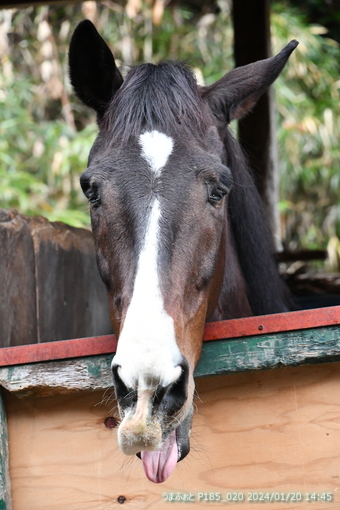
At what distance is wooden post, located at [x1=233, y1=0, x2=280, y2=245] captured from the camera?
4.54m

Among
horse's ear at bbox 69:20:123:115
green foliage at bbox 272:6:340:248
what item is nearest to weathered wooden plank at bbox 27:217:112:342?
horse's ear at bbox 69:20:123:115

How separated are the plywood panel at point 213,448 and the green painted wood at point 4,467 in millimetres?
31

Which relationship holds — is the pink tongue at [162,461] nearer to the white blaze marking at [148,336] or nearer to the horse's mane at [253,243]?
the white blaze marking at [148,336]

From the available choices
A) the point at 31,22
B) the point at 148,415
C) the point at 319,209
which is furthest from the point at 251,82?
the point at 31,22

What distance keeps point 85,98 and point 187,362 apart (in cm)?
121

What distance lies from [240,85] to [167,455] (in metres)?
1.29

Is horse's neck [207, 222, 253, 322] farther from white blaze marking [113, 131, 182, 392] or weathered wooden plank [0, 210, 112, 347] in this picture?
weathered wooden plank [0, 210, 112, 347]

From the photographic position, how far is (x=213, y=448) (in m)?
1.74

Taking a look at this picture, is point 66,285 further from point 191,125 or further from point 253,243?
point 191,125

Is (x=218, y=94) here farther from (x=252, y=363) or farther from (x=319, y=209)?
(x=319, y=209)

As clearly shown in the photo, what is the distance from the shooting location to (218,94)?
2137mm

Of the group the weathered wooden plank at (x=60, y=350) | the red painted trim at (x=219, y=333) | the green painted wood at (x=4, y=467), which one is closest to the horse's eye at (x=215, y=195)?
the red painted trim at (x=219, y=333)

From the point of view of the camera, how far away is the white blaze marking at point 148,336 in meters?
1.36

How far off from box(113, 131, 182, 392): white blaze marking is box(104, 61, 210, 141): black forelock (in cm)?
43
